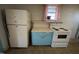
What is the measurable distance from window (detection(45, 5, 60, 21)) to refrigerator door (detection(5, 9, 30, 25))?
1024 mm

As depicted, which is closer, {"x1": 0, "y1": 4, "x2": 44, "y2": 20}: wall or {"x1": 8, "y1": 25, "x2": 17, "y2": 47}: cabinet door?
{"x1": 8, "y1": 25, "x2": 17, "y2": 47}: cabinet door

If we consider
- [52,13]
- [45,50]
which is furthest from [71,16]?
[45,50]

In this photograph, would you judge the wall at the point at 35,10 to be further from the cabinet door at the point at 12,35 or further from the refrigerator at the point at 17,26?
the cabinet door at the point at 12,35

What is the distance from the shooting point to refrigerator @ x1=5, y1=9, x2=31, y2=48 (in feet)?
7.83

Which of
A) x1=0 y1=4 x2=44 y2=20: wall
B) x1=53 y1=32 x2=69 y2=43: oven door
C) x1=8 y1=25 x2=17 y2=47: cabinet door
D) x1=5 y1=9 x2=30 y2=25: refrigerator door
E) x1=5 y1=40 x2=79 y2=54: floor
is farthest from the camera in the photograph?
x1=0 y1=4 x2=44 y2=20: wall

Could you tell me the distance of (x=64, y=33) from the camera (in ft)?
8.96

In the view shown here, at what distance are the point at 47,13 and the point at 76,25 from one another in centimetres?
127

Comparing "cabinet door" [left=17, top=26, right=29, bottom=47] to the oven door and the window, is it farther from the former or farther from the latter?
the window

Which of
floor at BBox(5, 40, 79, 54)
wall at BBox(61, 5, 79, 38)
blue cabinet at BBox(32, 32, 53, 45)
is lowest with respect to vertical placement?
floor at BBox(5, 40, 79, 54)

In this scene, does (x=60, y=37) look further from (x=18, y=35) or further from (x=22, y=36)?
(x=18, y=35)

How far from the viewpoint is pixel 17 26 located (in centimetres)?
252

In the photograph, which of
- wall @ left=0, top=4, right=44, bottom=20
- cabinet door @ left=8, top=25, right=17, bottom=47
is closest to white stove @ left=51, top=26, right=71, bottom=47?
wall @ left=0, top=4, right=44, bottom=20

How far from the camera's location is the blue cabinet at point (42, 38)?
277 cm
